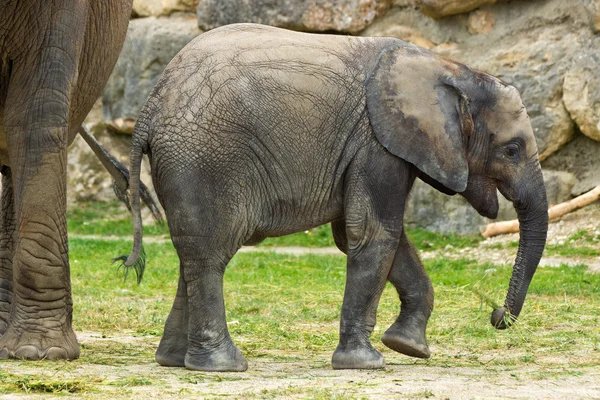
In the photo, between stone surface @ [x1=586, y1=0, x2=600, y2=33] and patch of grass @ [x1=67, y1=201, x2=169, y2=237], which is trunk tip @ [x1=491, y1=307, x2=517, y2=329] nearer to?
stone surface @ [x1=586, y1=0, x2=600, y2=33]

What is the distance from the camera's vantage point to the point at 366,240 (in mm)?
5434

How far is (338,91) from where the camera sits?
5461mm

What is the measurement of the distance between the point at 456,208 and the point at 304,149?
22.3ft

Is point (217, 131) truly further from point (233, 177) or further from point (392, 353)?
point (392, 353)

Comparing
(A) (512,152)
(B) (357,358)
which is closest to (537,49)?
(A) (512,152)

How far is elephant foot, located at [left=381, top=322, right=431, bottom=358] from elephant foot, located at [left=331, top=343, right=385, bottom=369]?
30 cm

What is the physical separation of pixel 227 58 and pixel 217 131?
0.37 meters

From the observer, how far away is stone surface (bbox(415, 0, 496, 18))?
12055 mm

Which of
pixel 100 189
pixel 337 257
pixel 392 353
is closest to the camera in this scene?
pixel 392 353

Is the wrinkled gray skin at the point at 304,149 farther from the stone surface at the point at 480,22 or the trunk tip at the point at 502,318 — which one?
the stone surface at the point at 480,22

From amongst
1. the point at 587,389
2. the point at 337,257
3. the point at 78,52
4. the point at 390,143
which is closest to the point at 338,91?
the point at 390,143

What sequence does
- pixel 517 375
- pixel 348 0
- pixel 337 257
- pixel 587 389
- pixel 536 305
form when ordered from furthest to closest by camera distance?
1. pixel 348 0
2. pixel 337 257
3. pixel 536 305
4. pixel 517 375
5. pixel 587 389

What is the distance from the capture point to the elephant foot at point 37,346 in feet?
18.0

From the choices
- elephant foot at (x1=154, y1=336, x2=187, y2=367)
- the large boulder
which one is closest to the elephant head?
elephant foot at (x1=154, y1=336, x2=187, y2=367)
